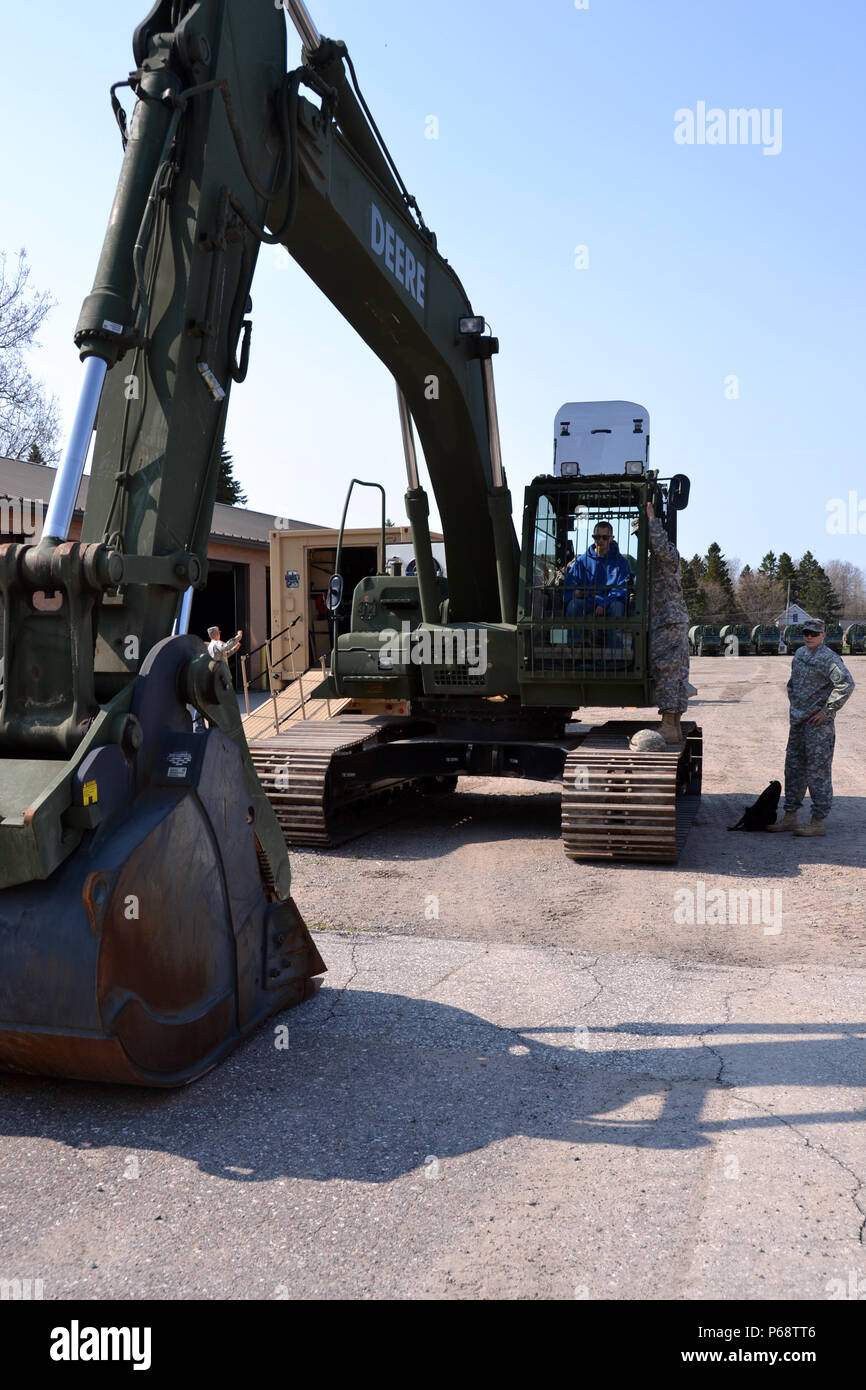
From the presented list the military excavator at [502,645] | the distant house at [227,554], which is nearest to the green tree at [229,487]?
the distant house at [227,554]

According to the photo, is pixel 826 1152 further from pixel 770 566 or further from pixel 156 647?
pixel 770 566

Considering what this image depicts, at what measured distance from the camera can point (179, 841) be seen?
13.2 ft

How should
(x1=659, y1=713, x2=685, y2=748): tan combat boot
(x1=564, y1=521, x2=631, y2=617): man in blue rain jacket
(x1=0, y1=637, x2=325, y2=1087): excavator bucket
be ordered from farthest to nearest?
(x1=659, y1=713, x2=685, y2=748): tan combat boot
(x1=564, y1=521, x2=631, y2=617): man in blue rain jacket
(x1=0, y1=637, x2=325, y2=1087): excavator bucket

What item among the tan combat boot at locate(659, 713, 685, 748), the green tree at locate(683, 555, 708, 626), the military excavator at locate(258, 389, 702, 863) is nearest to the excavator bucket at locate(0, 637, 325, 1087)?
the military excavator at locate(258, 389, 702, 863)

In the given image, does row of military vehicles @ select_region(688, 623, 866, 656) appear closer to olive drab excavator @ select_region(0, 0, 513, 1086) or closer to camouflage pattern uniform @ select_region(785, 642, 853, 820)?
camouflage pattern uniform @ select_region(785, 642, 853, 820)

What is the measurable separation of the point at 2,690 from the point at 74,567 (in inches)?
21.7

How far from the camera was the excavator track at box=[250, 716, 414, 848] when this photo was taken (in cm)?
907

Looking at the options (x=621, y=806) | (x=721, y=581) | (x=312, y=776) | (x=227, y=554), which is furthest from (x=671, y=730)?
(x=721, y=581)

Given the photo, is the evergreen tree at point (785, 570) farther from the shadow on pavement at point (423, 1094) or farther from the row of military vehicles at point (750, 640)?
the shadow on pavement at point (423, 1094)
